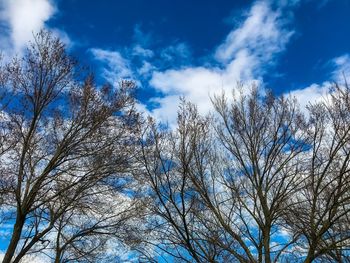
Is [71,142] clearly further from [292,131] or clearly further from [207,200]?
[292,131]

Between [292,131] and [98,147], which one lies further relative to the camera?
[98,147]

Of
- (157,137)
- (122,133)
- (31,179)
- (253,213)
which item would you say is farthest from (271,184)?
(31,179)

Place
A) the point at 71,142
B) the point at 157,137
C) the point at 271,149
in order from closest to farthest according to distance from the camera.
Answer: the point at 157,137
the point at 271,149
the point at 71,142

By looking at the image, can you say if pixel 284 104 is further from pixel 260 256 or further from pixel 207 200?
pixel 260 256

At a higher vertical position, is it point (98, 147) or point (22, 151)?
point (98, 147)

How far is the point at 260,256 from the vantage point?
9711mm

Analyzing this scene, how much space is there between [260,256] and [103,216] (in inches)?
Answer: 245

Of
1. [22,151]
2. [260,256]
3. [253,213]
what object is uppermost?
[22,151]

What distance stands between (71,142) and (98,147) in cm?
97

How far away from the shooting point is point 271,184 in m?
10.8

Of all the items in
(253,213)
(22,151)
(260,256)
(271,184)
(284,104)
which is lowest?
(260,256)

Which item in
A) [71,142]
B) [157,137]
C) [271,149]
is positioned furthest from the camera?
[71,142]

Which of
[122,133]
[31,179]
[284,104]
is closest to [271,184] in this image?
[284,104]

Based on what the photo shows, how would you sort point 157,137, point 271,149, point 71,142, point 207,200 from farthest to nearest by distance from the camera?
point 71,142, point 271,149, point 207,200, point 157,137
